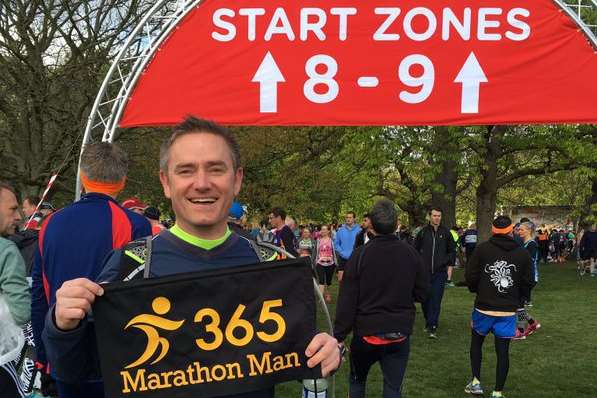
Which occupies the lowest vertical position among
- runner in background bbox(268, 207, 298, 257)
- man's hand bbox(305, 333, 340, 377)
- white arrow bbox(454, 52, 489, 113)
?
runner in background bbox(268, 207, 298, 257)

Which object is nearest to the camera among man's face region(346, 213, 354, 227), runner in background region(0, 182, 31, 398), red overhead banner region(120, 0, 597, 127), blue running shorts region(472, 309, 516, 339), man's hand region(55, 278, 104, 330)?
man's hand region(55, 278, 104, 330)

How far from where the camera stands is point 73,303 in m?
1.76

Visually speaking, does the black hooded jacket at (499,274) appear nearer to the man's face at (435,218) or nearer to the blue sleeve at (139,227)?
the man's face at (435,218)

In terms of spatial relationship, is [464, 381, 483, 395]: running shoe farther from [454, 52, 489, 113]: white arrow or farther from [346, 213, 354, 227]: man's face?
[346, 213, 354, 227]: man's face

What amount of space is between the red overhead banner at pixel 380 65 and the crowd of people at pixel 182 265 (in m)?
1.26

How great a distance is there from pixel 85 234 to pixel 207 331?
6.29 ft

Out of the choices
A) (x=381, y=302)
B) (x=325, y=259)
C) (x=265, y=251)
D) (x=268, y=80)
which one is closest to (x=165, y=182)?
(x=265, y=251)

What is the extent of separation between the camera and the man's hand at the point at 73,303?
176 cm

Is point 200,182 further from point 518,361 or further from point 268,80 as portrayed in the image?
point 518,361

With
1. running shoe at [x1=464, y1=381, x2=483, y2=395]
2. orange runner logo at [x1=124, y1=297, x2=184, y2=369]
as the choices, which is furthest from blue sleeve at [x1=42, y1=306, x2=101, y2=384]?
running shoe at [x1=464, y1=381, x2=483, y2=395]

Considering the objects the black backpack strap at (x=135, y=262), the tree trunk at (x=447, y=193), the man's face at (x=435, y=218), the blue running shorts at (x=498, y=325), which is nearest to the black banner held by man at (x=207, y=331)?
the black backpack strap at (x=135, y=262)

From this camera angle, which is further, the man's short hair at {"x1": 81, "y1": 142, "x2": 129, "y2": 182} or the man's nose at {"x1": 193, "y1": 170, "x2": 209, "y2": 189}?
the man's short hair at {"x1": 81, "y1": 142, "x2": 129, "y2": 182}

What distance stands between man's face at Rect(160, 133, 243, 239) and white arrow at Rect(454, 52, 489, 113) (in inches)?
176

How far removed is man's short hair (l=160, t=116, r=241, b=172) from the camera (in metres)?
2.05
